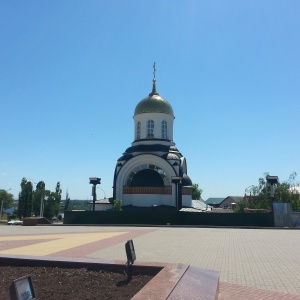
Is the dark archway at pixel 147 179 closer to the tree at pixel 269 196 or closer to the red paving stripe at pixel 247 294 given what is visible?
the tree at pixel 269 196

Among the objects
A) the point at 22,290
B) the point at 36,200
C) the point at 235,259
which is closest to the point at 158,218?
the point at 235,259

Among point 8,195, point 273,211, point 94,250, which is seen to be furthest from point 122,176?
point 8,195

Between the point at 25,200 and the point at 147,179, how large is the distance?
34328 millimetres

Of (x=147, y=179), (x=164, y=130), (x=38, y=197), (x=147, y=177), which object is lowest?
(x=38, y=197)

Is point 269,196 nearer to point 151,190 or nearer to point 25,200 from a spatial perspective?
point 151,190

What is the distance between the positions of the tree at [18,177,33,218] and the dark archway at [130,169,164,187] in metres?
32.5

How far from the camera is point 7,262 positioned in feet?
21.5

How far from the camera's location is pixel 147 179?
30250 mm

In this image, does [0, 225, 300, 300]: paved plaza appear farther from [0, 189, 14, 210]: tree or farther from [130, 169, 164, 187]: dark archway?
[0, 189, 14, 210]: tree

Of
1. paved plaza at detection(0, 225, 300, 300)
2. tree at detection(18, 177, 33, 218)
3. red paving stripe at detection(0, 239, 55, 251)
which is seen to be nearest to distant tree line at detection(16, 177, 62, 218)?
tree at detection(18, 177, 33, 218)

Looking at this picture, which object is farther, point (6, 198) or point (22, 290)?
point (6, 198)

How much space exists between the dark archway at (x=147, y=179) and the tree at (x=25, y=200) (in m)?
32.5

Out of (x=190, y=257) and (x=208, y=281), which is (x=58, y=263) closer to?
(x=208, y=281)

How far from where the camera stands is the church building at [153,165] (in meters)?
29.4
